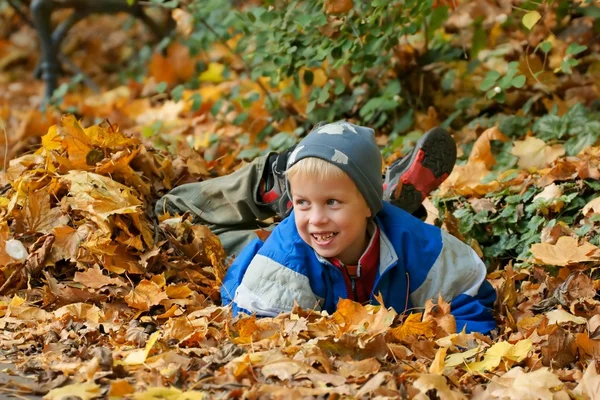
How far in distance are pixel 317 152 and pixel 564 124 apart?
90.9 inches

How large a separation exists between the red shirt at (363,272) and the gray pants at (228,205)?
0.91m

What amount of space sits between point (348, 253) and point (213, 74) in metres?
4.67

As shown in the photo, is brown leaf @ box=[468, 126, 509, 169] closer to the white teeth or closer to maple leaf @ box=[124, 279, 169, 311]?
the white teeth

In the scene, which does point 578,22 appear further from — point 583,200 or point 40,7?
point 40,7

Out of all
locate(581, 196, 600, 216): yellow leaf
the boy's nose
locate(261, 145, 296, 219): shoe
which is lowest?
locate(581, 196, 600, 216): yellow leaf

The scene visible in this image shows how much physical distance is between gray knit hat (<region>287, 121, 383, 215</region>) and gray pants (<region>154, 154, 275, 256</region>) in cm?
90

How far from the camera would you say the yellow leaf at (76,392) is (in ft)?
8.21

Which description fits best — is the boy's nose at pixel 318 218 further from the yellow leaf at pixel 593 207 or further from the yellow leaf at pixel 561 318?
the yellow leaf at pixel 593 207

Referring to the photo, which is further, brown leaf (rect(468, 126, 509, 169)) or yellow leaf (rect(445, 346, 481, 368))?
brown leaf (rect(468, 126, 509, 169))

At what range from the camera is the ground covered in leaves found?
2.72m

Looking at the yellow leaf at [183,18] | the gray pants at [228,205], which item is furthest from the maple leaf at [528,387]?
the yellow leaf at [183,18]

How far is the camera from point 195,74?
26.3 ft

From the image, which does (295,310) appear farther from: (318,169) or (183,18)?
(183,18)

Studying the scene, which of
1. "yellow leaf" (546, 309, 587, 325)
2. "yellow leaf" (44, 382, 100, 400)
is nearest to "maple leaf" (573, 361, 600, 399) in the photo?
"yellow leaf" (546, 309, 587, 325)
